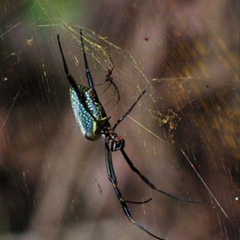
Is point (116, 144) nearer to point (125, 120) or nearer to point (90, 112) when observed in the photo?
point (90, 112)

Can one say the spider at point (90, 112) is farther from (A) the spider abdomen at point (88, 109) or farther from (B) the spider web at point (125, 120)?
(B) the spider web at point (125, 120)

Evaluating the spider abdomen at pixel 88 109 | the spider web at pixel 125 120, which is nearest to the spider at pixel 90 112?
the spider abdomen at pixel 88 109

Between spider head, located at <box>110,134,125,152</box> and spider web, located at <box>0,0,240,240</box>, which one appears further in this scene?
spider web, located at <box>0,0,240,240</box>

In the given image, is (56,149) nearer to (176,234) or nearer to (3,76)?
(3,76)

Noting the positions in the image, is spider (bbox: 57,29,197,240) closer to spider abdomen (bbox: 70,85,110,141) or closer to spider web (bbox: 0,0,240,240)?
spider abdomen (bbox: 70,85,110,141)

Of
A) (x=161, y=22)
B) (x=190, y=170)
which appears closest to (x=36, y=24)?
(x=161, y=22)

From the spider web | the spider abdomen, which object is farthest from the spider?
the spider web
